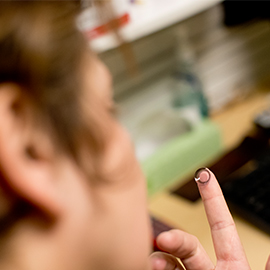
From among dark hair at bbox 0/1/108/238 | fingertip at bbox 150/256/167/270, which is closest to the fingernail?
fingertip at bbox 150/256/167/270

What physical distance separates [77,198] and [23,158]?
0.05 metres

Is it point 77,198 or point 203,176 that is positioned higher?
point 77,198

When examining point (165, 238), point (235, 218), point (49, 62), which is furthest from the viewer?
point (235, 218)

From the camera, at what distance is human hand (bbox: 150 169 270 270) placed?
0.45 m

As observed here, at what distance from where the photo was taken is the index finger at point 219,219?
454mm

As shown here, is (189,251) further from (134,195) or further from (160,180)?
(160,180)

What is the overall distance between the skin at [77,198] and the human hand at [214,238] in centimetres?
16

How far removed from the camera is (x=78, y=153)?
23cm

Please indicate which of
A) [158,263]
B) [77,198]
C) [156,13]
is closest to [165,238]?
[158,263]

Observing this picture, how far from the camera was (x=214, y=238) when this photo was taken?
18.4 inches

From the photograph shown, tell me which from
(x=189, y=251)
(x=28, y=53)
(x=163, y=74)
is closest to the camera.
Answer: (x=28, y=53)

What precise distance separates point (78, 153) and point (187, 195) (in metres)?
0.58

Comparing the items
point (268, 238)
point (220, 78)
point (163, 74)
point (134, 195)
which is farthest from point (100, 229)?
point (220, 78)

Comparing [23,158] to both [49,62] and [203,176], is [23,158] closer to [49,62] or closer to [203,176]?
[49,62]
